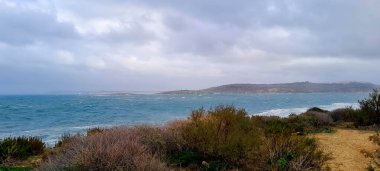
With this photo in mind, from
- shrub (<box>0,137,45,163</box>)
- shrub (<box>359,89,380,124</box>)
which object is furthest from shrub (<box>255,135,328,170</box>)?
shrub (<box>359,89,380,124</box>)

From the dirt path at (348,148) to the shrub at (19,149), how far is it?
755 cm

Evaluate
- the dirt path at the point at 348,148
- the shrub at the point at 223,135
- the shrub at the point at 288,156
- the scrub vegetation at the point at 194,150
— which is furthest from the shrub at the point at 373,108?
the shrub at the point at 288,156

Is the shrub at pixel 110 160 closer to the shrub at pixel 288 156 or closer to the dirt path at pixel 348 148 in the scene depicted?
the shrub at pixel 288 156

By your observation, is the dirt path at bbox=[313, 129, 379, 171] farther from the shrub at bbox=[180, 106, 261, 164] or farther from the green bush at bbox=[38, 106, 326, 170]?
the shrub at bbox=[180, 106, 261, 164]

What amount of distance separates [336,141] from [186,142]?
20.6 feet

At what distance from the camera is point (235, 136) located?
8.05 metres

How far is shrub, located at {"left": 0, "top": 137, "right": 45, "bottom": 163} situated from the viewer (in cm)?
1012

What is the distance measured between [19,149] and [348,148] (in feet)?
29.4

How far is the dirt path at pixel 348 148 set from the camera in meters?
9.02

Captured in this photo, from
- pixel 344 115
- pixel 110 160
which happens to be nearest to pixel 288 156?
pixel 110 160

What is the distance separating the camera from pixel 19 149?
10672 millimetres

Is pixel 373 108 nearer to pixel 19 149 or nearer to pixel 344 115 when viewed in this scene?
pixel 344 115

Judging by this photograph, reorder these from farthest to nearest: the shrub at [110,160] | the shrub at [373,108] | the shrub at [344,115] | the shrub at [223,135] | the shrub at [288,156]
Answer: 1. the shrub at [344,115]
2. the shrub at [373,108]
3. the shrub at [223,135]
4. the shrub at [288,156]
5. the shrub at [110,160]

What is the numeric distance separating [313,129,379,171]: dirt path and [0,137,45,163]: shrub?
24.8 feet
